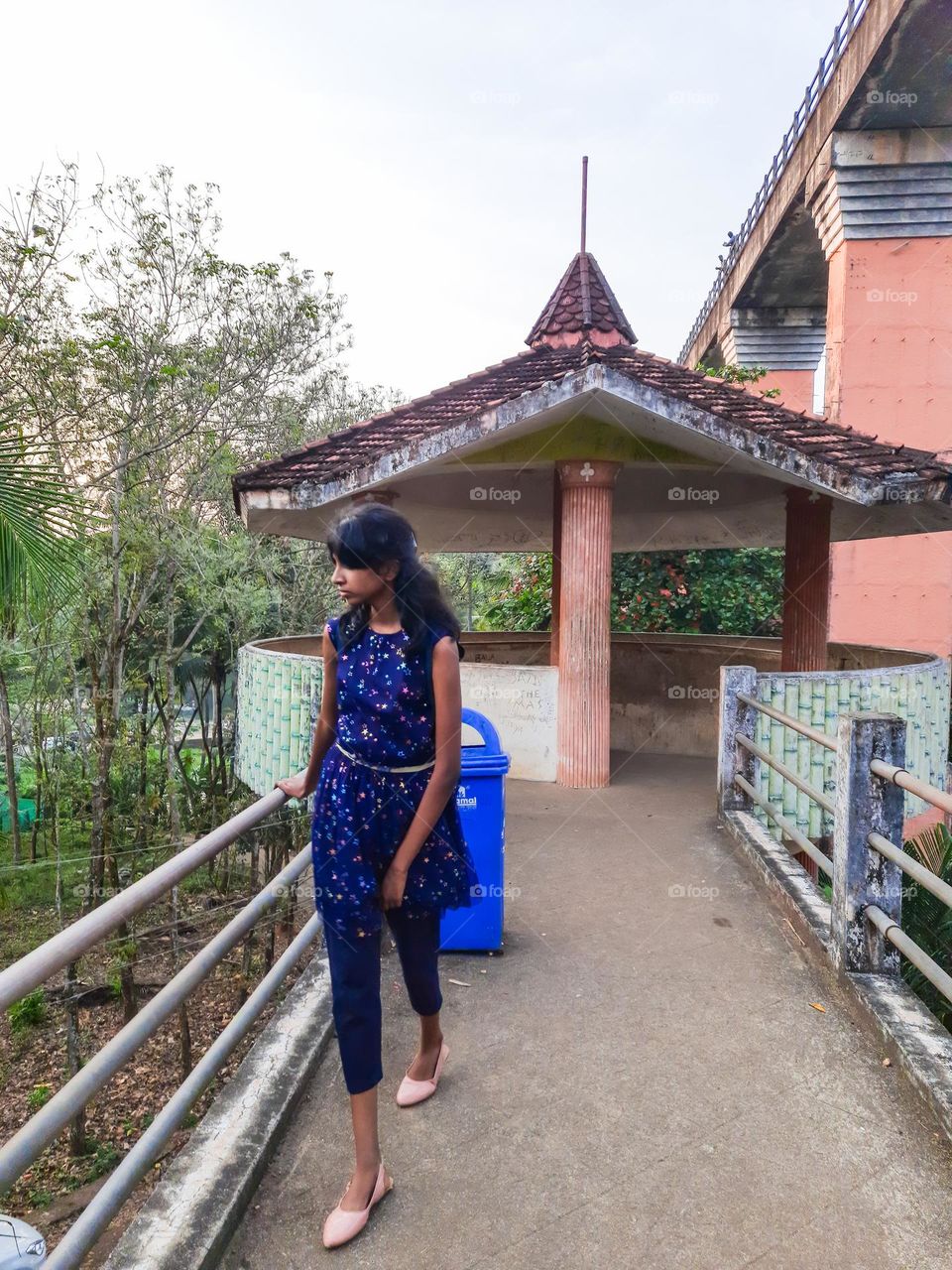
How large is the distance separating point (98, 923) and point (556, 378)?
5.34 m

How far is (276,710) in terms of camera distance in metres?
6.51

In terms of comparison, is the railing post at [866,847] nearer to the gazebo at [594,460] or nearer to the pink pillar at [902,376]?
the gazebo at [594,460]

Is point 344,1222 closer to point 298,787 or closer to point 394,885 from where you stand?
point 394,885

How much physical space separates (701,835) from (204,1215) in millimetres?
4355

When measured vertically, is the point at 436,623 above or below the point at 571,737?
above

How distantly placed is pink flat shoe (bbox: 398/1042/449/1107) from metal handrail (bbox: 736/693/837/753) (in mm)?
2255

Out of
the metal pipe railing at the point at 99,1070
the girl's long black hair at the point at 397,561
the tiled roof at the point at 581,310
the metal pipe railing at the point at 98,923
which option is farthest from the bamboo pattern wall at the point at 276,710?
the tiled roof at the point at 581,310

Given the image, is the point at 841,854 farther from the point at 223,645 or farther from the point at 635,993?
the point at 223,645

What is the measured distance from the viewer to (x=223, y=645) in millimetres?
17656

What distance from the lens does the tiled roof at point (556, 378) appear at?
6.61 m

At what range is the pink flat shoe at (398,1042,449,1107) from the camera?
2.81 m

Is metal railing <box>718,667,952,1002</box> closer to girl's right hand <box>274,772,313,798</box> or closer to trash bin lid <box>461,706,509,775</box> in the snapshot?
trash bin lid <box>461,706,509,775</box>

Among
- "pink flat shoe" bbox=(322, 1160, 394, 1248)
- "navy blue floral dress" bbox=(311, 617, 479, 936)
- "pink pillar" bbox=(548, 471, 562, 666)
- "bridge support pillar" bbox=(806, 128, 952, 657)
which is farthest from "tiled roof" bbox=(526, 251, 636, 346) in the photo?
"pink flat shoe" bbox=(322, 1160, 394, 1248)

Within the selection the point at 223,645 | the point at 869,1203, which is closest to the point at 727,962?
the point at 869,1203
